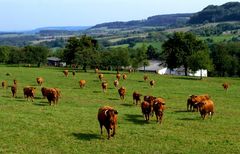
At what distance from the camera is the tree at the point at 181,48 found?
9200 cm

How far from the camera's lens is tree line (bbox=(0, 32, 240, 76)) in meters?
91.5

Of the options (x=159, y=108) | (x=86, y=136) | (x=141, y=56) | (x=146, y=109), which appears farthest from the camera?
(x=141, y=56)

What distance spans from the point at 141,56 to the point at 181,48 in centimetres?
2235

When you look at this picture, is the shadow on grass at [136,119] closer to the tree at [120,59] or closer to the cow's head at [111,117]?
the cow's head at [111,117]

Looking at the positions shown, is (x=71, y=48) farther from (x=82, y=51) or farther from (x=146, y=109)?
(x=146, y=109)

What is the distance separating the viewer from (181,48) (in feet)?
306

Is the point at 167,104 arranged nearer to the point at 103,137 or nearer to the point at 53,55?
the point at 103,137

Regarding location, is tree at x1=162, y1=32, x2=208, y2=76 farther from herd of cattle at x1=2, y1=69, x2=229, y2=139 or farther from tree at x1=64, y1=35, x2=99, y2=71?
herd of cattle at x1=2, y1=69, x2=229, y2=139

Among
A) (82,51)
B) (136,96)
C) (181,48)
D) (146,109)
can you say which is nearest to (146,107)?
(146,109)

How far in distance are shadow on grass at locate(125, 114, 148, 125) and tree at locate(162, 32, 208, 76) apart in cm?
6104

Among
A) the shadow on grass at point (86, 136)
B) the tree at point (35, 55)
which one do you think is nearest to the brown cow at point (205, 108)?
the shadow on grass at point (86, 136)

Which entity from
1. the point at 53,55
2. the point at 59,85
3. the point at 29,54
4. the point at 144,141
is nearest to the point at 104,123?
the point at 144,141

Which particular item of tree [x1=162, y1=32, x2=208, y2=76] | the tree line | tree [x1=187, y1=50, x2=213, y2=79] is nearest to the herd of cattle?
tree [x1=187, y1=50, x2=213, y2=79]

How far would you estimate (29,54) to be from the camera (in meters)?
119
